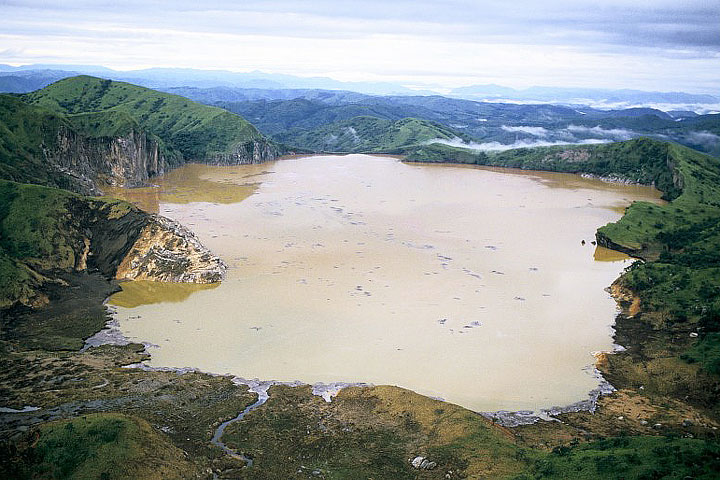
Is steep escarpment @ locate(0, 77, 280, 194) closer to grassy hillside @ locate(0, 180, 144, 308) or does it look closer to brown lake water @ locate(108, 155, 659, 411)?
brown lake water @ locate(108, 155, 659, 411)

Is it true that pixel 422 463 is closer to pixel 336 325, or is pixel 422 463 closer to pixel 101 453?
pixel 101 453

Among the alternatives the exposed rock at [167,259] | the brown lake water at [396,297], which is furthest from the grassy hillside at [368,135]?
the exposed rock at [167,259]

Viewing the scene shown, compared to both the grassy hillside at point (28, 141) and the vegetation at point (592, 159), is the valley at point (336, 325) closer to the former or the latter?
the grassy hillside at point (28, 141)

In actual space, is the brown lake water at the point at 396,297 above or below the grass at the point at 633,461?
below

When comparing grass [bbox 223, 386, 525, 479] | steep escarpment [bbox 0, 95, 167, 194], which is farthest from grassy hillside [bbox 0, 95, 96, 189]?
grass [bbox 223, 386, 525, 479]

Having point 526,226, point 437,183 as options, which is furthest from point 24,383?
point 437,183

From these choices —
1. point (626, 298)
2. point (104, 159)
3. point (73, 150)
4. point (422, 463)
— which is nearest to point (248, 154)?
point (104, 159)
